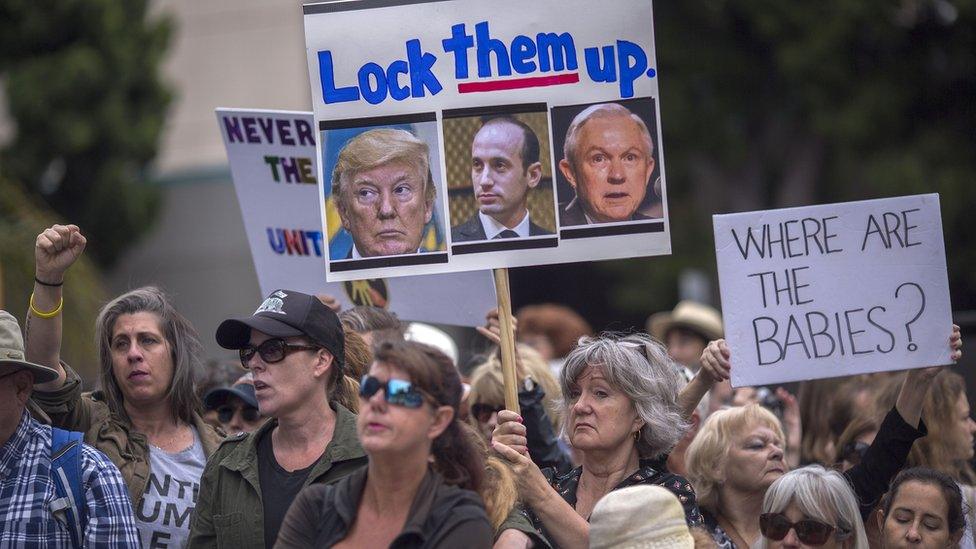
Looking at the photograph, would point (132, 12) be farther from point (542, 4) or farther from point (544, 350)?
point (542, 4)

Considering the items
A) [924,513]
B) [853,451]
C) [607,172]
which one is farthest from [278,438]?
[853,451]

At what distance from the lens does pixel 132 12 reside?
17719mm

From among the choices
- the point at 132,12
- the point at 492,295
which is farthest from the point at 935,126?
the point at 492,295

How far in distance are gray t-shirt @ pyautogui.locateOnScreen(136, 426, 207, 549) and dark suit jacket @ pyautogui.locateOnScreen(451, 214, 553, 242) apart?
1.25m

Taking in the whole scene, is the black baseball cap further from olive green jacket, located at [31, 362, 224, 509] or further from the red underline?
the red underline

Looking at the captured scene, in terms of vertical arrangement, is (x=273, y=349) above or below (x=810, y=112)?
below

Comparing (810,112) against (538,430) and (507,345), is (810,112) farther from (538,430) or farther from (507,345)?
(507,345)

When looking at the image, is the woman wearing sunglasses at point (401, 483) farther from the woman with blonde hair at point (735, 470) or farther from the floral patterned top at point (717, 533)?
the woman with blonde hair at point (735, 470)

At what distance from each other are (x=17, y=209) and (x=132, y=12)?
5.53 meters

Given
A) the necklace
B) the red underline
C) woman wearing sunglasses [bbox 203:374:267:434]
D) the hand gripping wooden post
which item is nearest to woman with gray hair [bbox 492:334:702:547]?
the hand gripping wooden post

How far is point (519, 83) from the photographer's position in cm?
521

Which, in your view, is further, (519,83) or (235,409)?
(235,409)

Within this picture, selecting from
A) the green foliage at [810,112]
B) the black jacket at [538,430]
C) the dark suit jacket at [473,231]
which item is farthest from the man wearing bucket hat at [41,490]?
the green foliage at [810,112]

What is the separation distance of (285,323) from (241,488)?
0.54 m
